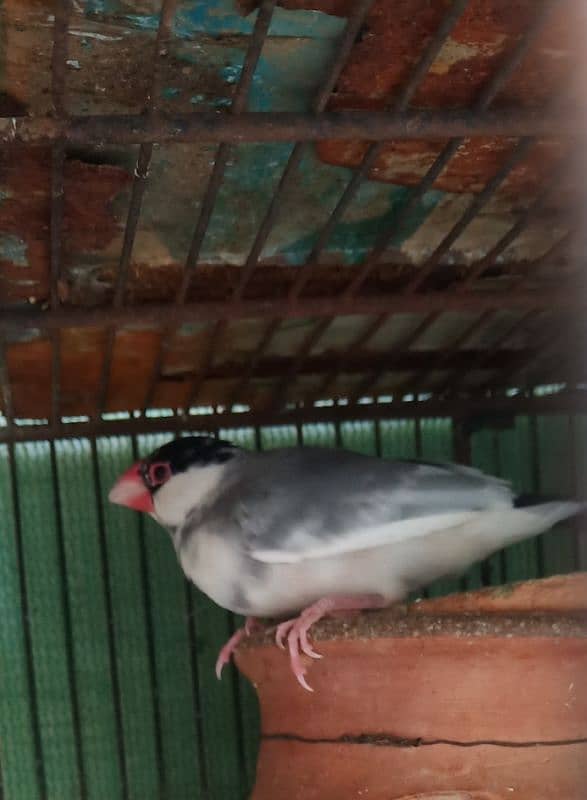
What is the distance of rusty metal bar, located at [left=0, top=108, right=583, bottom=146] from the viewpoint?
1.78 feet

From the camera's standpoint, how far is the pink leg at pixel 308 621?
2.43ft

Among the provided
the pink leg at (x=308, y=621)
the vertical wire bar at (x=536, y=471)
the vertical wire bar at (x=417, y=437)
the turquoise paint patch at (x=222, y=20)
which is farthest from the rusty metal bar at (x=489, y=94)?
the vertical wire bar at (x=536, y=471)

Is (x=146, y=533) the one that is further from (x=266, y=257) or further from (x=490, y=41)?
(x=490, y=41)

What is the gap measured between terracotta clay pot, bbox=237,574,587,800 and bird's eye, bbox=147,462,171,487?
0.90ft

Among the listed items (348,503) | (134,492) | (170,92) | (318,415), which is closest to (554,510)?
(348,503)

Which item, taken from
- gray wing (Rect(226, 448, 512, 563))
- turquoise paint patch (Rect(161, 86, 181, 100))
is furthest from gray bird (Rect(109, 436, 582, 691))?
turquoise paint patch (Rect(161, 86, 181, 100))

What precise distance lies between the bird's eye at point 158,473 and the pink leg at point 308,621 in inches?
9.3

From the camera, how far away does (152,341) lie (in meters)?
1.01

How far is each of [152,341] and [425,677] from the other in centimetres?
50

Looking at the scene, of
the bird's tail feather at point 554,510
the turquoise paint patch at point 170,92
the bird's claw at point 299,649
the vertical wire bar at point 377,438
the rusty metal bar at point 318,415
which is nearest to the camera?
the turquoise paint patch at point 170,92

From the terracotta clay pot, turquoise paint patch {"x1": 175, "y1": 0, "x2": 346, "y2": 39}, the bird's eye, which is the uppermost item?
turquoise paint patch {"x1": 175, "y1": 0, "x2": 346, "y2": 39}

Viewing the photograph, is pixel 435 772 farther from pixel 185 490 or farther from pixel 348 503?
pixel 185 490

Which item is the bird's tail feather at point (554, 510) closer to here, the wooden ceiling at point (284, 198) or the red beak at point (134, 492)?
the wooden ceiling at point (284, 198)

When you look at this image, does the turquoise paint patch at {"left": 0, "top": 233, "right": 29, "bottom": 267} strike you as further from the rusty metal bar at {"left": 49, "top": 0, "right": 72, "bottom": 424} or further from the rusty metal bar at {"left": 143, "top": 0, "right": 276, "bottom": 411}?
the rusty metal bar at {"left": 143, "top": 0, "right": 276, "bottom": 411}
